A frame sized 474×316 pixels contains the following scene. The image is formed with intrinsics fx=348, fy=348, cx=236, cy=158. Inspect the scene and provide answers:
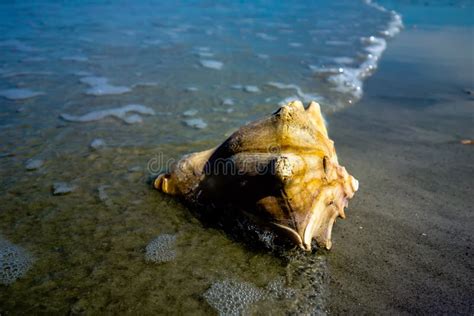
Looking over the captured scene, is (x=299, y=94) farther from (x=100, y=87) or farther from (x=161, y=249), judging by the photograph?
(x=161, y=249)

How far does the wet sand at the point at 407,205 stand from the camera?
2.24 meters

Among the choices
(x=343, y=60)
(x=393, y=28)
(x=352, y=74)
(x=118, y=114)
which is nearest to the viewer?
(x=118, y=114)

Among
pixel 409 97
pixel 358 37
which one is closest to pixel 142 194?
pixel 409 97

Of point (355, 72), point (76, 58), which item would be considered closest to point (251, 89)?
point (355, 72)

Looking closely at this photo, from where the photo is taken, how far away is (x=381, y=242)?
270 cm

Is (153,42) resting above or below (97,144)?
above

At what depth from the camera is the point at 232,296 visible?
2.19m

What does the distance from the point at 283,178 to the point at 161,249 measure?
1068 mm

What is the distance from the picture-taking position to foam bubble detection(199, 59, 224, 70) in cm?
727

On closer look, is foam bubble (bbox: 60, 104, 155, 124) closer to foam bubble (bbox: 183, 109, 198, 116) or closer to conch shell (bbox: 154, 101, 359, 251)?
foam bubble (bbox: 183, 109, 198, 116)

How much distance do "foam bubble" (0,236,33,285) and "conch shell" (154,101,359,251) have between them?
1.27 m

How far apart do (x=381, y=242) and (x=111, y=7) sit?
15392 millimetres

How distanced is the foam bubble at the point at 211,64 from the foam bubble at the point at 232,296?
5.62m

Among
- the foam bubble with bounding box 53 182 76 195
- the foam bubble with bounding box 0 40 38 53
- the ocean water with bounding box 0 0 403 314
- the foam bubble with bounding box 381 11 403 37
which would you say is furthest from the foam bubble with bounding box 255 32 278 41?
the foam bubble with bounding box 53 182 76 195
